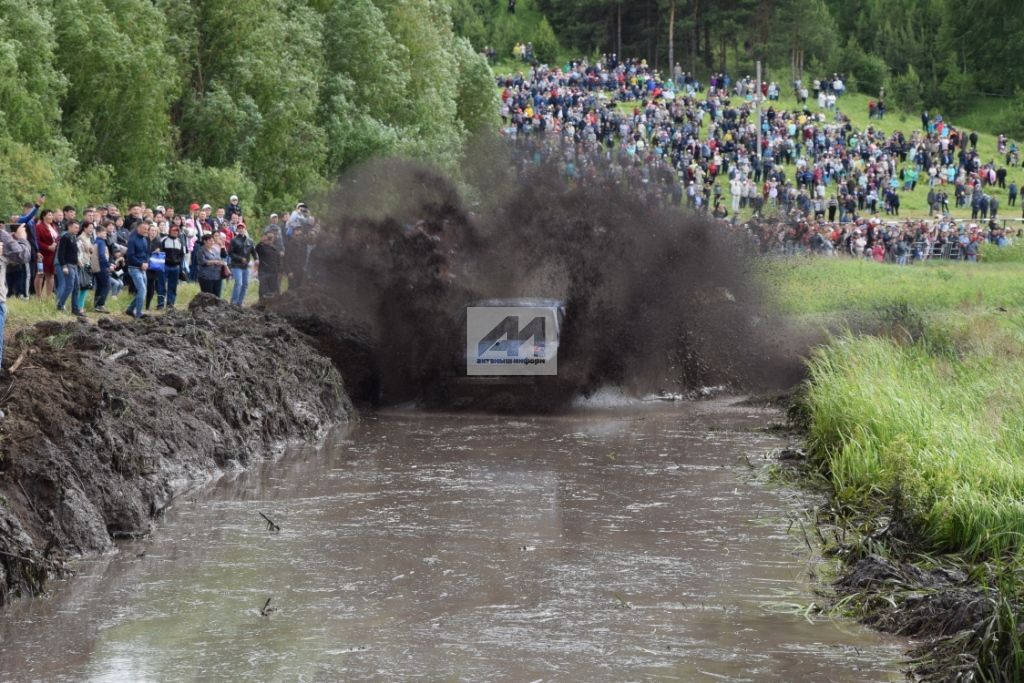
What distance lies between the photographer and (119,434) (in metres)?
17.5

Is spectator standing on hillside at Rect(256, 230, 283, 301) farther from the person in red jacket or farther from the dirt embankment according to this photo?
the person in red jacket

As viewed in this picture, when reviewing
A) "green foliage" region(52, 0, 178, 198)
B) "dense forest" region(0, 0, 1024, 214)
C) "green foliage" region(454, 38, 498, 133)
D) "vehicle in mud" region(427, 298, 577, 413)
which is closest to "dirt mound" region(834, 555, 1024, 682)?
"vehicle in mud" region(427, 298, 577, 413)

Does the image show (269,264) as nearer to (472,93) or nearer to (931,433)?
(931,433)

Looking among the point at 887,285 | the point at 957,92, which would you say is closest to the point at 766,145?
the point at 887,285

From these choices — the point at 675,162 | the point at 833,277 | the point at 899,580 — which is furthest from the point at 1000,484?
the point at 675,162

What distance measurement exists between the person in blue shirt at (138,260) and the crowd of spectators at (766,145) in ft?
106

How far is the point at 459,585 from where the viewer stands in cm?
1442

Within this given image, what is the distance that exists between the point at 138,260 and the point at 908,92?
93.1m

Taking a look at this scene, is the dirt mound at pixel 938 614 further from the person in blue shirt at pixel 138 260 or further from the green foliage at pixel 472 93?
the green foliage at pixel 472 93

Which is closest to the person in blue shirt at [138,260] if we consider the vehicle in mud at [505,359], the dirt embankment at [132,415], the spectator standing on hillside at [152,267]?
the spectator standing on hillside at [152,267]

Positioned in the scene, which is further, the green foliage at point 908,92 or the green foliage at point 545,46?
the green foliage at point 545,46

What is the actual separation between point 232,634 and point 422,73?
5000 centimetres

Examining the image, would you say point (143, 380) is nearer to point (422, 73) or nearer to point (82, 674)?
point (82, 674)

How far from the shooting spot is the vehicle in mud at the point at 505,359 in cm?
2667
